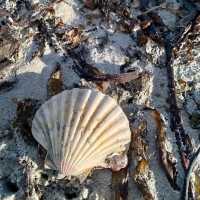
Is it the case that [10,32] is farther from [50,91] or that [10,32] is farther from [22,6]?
[50,91]

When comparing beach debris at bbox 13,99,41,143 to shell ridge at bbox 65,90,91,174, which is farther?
beach debris at bbox 13,99,41,143

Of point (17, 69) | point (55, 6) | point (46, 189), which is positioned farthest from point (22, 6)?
point (46, 189)

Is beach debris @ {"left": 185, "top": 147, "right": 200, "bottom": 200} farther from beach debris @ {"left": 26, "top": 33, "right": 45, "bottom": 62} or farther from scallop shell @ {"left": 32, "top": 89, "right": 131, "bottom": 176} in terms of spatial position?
beach debris @ {"left": 26, "top": 33, "right": 45, "bottom": 62}

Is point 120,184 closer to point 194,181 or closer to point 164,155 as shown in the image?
point 164,155

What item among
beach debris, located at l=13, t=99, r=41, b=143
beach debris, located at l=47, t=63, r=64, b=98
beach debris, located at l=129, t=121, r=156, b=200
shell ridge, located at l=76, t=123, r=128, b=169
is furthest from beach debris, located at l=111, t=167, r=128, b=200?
beach debris, located at l=47, t=63, r=64, b=98

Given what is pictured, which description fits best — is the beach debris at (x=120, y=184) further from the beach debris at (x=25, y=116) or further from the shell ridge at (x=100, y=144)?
the beach debris at (x=25, y=116)

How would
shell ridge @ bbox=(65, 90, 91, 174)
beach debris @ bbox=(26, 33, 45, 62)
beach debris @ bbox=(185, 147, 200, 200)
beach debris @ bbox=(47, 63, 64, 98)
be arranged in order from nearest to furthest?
shell ridge @ bbox=(65, 90, 91, 174) < beach debris @ bbox=(185, 147, 200, 200) < beach debris @ bbox=(47, 63, 64, 98) < beach debris @ bbox=(26, 33, 45, 62)
